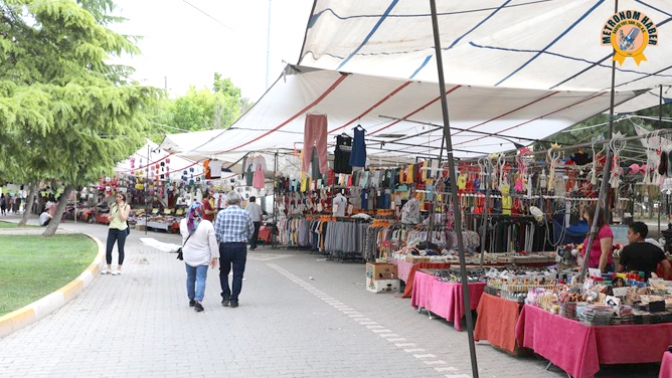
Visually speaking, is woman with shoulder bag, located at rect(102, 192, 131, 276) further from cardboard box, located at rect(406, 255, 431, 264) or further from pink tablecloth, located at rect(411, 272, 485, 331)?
pink tablecloth, located at rect(411, 272, 485, 331)

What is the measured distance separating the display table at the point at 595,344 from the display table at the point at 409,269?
180 inches

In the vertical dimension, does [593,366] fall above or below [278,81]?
below

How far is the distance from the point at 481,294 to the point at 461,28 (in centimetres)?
364

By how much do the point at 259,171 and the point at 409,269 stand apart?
391 inches

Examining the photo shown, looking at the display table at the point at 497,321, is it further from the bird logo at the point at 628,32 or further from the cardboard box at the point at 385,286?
the cardboard box at the point at 385,286

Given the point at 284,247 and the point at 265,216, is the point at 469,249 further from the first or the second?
the point at 265,216

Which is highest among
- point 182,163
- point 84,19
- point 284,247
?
point 84,19

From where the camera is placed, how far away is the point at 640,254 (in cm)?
863

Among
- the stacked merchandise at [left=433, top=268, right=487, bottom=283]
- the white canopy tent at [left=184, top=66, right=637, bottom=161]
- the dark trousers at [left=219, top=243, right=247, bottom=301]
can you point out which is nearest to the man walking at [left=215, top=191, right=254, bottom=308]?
the dark trousers at [left=219, top=243, right=247, bottom=301]

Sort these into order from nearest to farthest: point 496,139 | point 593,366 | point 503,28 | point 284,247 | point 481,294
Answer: point 593,366
point 503,28
point 481,294
point 496,139
point 284,247

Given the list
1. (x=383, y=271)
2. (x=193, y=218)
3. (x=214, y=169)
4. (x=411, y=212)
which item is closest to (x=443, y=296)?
(x=383, y=271)

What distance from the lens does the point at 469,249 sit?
1333 cm

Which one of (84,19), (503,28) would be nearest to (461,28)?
(503,28)

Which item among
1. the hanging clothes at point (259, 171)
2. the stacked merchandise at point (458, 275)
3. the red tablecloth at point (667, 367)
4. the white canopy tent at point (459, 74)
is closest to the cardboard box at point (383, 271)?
the stacked merchandise at point (458, 275)
